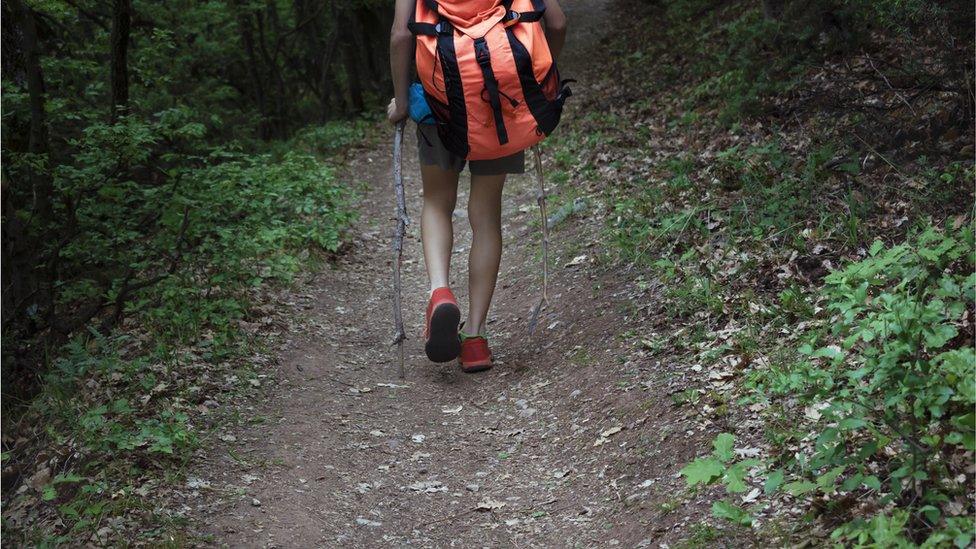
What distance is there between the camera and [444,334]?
476cm

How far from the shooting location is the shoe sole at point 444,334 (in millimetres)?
4711

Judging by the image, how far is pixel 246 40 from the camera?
18766 mm

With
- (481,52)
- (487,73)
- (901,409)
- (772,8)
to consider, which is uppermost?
(481,52)

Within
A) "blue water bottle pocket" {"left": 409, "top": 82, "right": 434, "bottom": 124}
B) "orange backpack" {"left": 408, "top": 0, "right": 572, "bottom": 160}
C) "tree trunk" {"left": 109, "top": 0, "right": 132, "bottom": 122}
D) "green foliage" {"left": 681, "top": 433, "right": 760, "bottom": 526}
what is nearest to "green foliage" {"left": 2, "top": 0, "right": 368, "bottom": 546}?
"tree trunk" {"left": 109, "top": 0, "right": 132, "bottom": 122}

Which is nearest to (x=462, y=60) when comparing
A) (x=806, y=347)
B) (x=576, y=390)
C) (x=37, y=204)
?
(x=576, y=390)

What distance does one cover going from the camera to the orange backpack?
4.28 m

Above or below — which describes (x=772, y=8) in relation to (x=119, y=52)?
below

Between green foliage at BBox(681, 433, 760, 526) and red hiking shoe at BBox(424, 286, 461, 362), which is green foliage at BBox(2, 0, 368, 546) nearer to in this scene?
red hiking shoe at BBox(424, 286, 461, 362)

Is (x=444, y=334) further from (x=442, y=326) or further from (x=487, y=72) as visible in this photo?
(x=487, y=72)

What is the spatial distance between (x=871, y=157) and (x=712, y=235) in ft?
3.88

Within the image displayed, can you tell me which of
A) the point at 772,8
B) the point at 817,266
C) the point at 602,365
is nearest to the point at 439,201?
the point at 602,365

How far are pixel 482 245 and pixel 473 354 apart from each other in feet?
2.25

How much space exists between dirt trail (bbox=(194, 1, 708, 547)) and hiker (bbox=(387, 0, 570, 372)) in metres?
0.53

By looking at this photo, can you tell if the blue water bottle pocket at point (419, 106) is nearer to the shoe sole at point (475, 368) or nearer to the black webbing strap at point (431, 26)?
the black webbing strap at point (431, 26)
